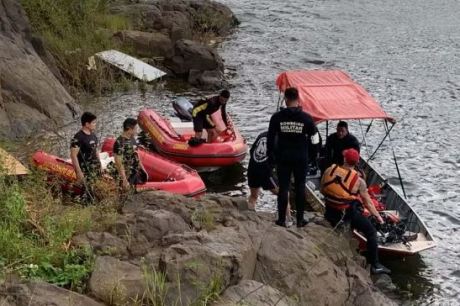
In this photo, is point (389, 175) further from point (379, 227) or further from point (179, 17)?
point (179, 17)

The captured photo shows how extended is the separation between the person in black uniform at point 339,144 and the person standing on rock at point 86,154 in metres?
3.81

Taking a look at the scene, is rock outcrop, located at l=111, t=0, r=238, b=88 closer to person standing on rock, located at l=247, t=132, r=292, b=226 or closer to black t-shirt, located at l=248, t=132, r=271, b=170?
person standing on rock, located at l=247, t=132, r=292, b=226

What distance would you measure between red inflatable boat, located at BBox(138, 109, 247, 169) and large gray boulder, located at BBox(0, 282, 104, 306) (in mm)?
7617

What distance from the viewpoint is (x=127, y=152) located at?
9758mm

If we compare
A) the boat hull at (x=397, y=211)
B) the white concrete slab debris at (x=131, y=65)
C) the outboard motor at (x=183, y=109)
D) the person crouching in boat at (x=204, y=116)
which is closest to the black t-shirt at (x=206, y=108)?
the person crouching in boat at (x=204, y=116)

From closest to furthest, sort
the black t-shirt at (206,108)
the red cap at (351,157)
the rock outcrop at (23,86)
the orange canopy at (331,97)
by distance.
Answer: the red cap at (351,157)
the orange canopy at (331,97)
the black t-shirt at (206,108)
the rock outcrop at (23,86)

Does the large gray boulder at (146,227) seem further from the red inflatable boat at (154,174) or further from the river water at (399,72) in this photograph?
Answer: the river water at (399,72)

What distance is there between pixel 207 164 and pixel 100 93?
585 centimetres

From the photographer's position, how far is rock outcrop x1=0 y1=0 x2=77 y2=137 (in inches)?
589

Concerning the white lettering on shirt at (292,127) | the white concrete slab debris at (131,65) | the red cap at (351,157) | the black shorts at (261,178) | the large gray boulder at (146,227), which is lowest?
the white concrete slab debris at (131,65)

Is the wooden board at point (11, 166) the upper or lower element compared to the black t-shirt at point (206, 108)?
upper

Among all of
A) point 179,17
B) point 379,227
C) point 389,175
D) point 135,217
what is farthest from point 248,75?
point 135,217

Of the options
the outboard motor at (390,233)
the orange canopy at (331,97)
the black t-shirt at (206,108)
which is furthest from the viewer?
the black t-shirt at (206,108)

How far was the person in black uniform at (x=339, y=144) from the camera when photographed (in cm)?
1112
